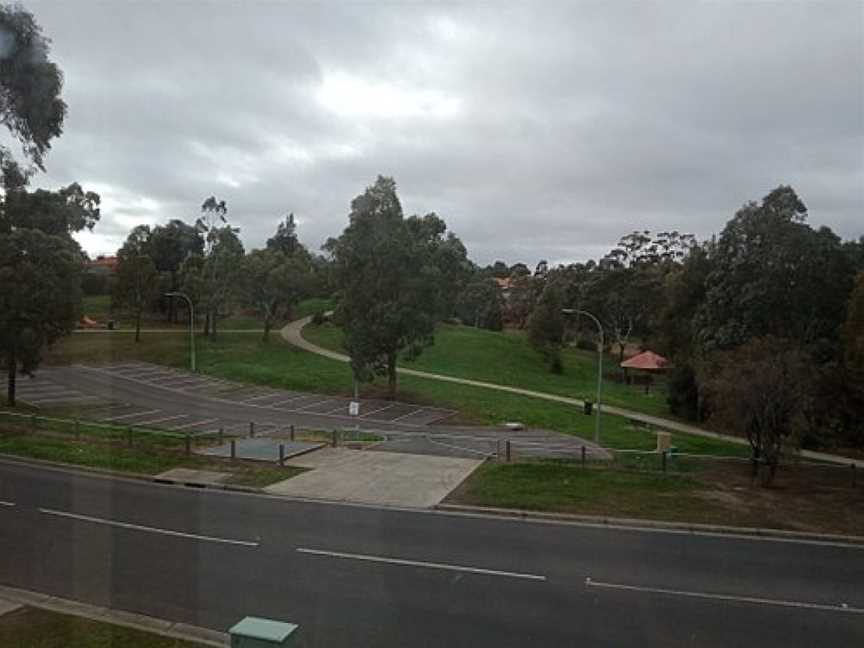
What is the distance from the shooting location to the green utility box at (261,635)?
538 centimetres

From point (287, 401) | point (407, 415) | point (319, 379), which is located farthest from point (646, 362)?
point (287, 401)

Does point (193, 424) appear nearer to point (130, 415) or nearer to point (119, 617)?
point (130, 415)

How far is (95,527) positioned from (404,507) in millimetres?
6606

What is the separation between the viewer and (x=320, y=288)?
84.2 m

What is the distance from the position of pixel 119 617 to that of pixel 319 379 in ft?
126

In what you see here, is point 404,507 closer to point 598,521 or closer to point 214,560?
point 598,521

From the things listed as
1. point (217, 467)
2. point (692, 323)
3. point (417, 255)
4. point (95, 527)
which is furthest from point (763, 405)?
point (417, 255)

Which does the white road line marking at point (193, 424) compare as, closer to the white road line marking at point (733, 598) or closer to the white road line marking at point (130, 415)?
the white road line marking at point (130, 415)

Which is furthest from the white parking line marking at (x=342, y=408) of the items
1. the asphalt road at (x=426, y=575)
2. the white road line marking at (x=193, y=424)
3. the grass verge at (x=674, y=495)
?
the asphalt road at (x=426, y=575)

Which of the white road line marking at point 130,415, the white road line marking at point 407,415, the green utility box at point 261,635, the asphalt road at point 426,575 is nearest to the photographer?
the green utility box at point 261,635

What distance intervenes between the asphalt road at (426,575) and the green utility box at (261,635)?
10.7 feet

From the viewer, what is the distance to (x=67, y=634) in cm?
811

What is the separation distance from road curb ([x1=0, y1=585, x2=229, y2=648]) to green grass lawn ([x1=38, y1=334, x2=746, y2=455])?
25571 millimetres

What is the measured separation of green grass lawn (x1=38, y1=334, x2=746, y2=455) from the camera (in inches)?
1396
